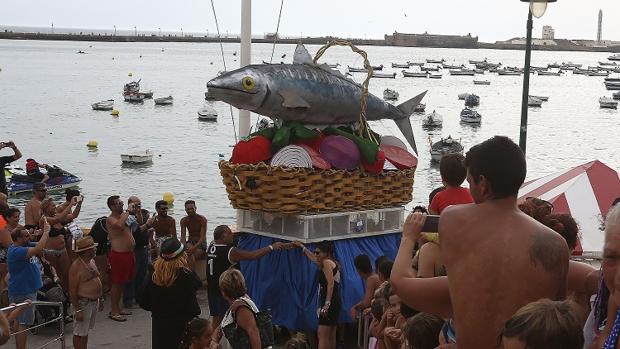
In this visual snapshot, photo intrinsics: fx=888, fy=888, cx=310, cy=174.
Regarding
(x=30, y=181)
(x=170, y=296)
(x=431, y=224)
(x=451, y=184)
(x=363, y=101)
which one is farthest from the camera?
(x=30, y=181)

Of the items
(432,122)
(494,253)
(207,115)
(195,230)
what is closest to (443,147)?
(432,122)

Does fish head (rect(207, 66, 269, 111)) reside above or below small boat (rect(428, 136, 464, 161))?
above

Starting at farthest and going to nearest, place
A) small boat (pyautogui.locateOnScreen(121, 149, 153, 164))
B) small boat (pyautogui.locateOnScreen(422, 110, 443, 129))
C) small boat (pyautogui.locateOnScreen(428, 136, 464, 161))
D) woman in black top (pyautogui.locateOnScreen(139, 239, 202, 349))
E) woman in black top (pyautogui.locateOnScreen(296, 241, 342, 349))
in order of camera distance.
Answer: small boat (pyautogui.locateOnScreen(422, 110, 443, 129)) → small boat (pyautogui.locateOnScreen(121, 149, 153, 164)) → small boat (pyautogui.locateOnScreen(428, 136, 464, 161)) → woman in black top (pyautogui.locateOnScreen(296, 241, 342, 349)) → woman in black top (pyautogui.locateOnScreen(139, 239, 202, 349))

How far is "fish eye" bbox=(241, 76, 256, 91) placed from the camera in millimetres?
9156

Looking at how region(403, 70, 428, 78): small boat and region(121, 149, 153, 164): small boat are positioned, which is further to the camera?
region(403, 70, 428, 78): small boat

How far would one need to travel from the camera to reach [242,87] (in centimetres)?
915

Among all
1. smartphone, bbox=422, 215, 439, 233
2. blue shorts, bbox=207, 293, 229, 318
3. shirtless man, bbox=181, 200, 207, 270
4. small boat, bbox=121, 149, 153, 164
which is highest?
smartphone, bbox=422, 215, 439, 233

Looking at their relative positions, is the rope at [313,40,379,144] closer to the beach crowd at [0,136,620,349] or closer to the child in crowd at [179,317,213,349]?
the beach crowd at [0,136,620,349]

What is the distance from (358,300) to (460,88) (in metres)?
135

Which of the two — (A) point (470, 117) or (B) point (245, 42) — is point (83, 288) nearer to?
(B) point (245, 42)

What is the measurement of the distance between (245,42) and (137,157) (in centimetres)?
3924

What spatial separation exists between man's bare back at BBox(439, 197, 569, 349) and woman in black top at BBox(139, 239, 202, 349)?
13.8 ft

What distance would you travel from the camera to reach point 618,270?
3.38m

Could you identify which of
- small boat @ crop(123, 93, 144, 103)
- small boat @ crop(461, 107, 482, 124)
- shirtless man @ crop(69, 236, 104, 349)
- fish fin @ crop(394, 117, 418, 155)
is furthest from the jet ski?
small boat @ crop(123, 93, 144, 103)
